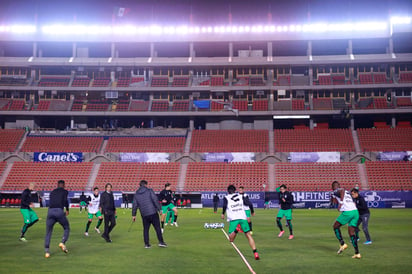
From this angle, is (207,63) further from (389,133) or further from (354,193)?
(354,193)

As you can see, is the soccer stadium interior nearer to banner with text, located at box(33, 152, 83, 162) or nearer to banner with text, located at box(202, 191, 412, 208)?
banner with text, located at box(33, 152, 83, 162)

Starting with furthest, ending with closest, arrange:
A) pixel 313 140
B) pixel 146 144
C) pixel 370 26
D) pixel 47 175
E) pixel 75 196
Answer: pixel 370 26 < pixel 146 144 < pixel 313 140 < pixel 47 175 < pixel 75 196

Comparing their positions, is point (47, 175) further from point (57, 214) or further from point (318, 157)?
point (57, 214)

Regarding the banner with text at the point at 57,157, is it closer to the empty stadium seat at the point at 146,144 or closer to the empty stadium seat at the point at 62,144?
the empty stadium seat at the point at 62,144

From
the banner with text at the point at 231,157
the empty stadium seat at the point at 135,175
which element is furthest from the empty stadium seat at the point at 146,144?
the banner with text at the point at 231,157

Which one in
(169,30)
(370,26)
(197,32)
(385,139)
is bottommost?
(385,139)

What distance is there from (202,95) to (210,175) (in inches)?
613

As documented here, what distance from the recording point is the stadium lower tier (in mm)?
51219

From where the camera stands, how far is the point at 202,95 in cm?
6506

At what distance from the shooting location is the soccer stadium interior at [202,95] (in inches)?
2298

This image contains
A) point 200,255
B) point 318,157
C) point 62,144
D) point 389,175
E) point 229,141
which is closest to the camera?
point 200,255

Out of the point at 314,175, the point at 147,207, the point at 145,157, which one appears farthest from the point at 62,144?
the point at 147,207

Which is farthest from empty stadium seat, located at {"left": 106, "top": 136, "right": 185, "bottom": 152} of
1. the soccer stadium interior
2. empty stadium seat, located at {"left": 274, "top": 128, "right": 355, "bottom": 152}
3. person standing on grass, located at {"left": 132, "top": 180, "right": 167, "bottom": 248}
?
person standing on grass, located at {"left": 132, "top": 180, "right": 167, "bottom": 248}

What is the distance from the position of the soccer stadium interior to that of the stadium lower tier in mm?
400
